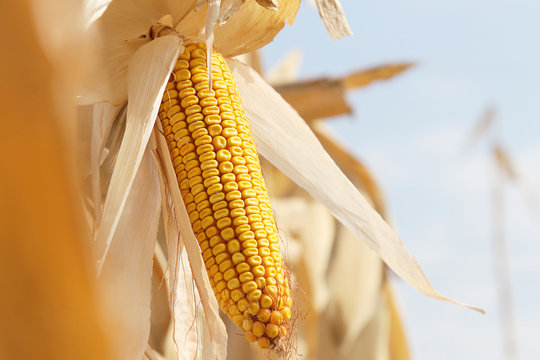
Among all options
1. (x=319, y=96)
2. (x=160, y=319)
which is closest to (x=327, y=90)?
(x=319, y=96)

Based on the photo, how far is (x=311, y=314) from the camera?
5.56 ft

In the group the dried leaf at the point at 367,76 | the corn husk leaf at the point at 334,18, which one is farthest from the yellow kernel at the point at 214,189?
the dried leaf at the point at 367,76

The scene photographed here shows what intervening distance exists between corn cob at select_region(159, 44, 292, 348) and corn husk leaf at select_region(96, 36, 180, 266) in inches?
0.8

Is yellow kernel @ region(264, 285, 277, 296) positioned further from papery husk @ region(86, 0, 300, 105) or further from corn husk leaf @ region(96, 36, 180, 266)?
papery husk @ region(86, 0, 300, 105)

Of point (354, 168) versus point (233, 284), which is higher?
point (233, 284)

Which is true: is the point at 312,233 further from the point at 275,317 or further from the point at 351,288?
the point at 275,317

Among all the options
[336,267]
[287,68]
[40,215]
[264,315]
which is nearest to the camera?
[40,215]

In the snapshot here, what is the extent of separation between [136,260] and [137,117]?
0.13m

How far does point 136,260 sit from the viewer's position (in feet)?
2.06

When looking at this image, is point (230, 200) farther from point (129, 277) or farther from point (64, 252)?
point (64, 252)

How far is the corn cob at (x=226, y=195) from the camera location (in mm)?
582

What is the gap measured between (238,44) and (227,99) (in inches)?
4.1

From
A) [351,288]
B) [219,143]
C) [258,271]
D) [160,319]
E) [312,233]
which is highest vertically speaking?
[219,143]

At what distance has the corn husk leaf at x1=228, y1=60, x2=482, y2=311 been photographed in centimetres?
66
